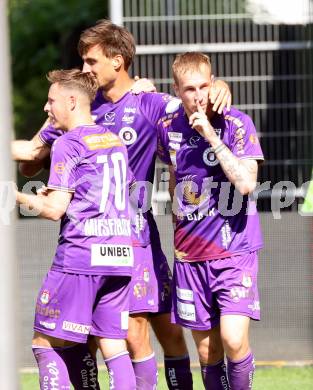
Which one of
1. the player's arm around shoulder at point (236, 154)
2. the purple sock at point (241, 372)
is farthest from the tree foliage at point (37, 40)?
the purple sock at point (241, 372)

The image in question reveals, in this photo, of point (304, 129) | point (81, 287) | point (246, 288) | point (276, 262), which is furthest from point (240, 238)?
point (304, 129)

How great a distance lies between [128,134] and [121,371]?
135 cm

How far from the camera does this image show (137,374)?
6.35 metres

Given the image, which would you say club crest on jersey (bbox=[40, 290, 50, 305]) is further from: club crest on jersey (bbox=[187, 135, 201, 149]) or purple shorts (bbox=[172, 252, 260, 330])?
club crest on jersey (bbox=[187, 135, 201, 149])

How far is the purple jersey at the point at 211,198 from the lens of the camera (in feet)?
19.8

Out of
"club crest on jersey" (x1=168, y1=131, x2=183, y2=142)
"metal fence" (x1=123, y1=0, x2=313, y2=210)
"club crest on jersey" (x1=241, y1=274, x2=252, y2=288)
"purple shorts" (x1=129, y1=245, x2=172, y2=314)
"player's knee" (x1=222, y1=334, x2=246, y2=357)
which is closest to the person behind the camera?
"player's knee" (x1=222, y1=334, x2=246, y2=357)

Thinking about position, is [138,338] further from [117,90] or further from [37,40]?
[37,40]

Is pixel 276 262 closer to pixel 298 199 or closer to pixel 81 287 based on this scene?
pixel 298 199

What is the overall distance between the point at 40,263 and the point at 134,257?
2588mm

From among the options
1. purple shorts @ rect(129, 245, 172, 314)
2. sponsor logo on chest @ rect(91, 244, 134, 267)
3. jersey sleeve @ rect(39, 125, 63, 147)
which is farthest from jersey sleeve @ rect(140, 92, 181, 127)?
sponsor logo on chest @ rect(91, 244, 134, 267)

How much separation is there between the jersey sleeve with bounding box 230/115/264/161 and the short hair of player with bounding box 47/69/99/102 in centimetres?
78

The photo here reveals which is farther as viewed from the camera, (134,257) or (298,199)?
(298,199)

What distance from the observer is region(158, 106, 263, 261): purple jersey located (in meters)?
6.02

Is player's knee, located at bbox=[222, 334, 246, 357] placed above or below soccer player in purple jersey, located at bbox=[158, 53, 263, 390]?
below
